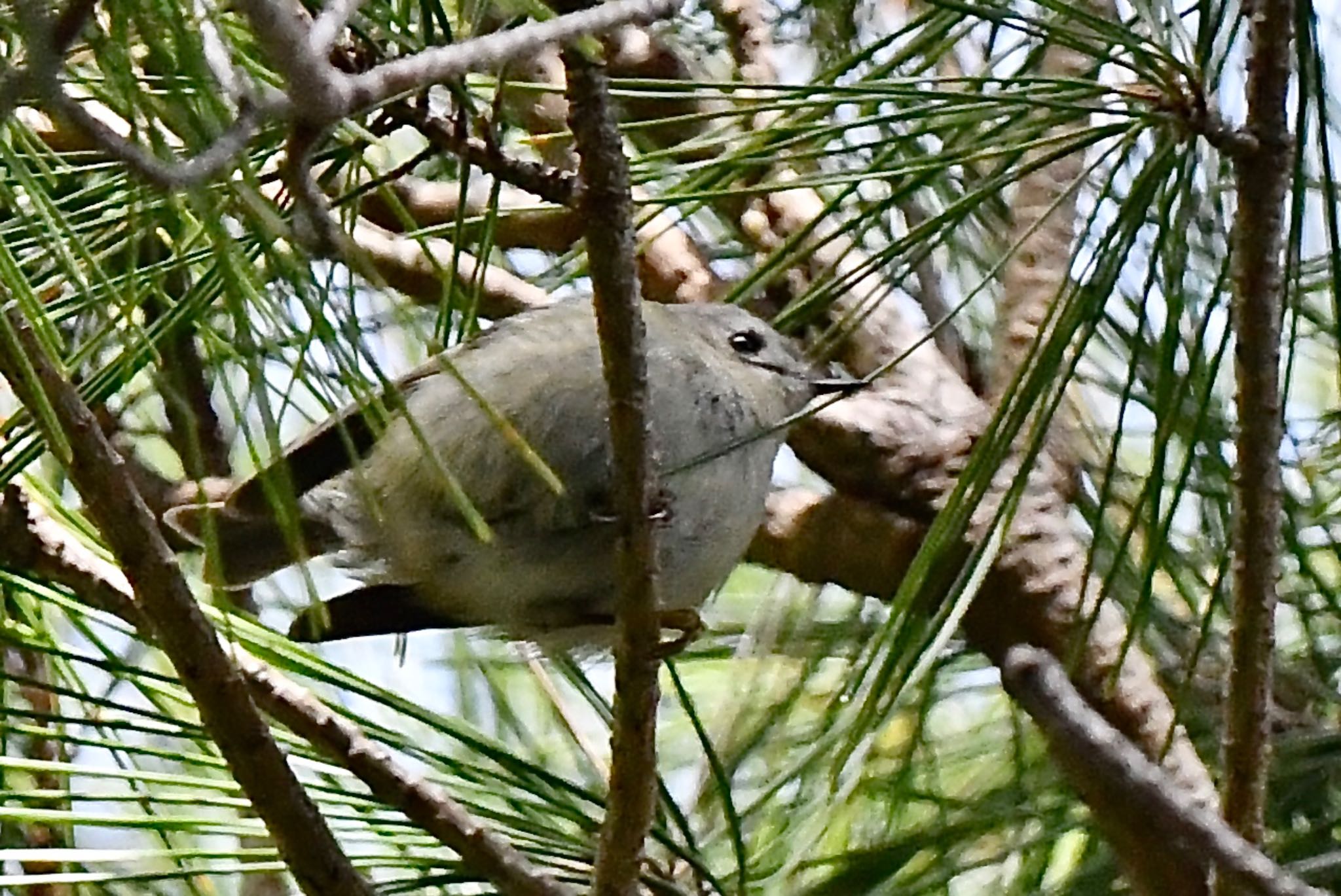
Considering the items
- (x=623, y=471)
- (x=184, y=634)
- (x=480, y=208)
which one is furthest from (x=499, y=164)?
(x=480, y=208)

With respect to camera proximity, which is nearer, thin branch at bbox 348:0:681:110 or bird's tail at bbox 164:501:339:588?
thin branch at bbox 348:0:681:110

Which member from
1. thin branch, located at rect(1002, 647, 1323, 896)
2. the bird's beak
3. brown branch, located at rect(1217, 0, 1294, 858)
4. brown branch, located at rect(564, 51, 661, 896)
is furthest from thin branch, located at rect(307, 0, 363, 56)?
the bird's beak

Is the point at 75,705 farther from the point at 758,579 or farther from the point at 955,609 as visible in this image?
the point at 955,609

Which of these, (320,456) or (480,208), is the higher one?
(480,208)

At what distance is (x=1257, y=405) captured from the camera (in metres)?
0.72

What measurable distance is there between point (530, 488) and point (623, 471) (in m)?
0.43

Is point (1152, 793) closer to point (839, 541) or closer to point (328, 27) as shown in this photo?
point (328, 27)

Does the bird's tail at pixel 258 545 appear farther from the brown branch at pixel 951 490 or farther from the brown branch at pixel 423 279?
the brown branch at pixel 951 490

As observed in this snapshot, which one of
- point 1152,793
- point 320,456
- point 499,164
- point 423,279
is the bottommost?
point 1152,793

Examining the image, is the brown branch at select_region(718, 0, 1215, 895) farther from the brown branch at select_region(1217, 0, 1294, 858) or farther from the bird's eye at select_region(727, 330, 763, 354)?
the brown branch at select_region(1217, 0, 1294, 858)

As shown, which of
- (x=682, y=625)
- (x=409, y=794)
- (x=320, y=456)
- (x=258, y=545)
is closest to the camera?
(x=409, y=794)

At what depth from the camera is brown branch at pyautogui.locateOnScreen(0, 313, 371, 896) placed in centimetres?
62

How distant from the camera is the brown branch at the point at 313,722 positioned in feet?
2.65

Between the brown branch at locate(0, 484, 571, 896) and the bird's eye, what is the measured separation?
49cm
